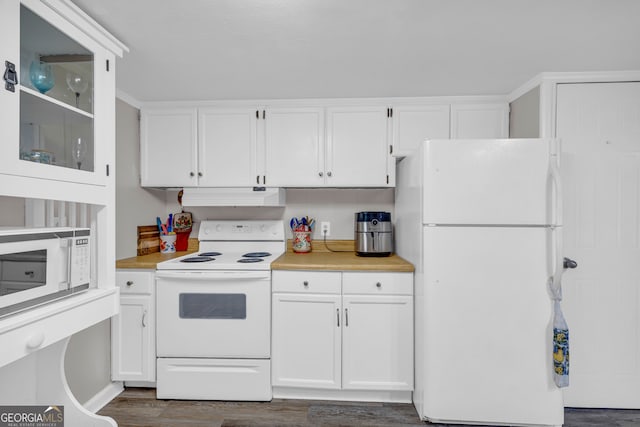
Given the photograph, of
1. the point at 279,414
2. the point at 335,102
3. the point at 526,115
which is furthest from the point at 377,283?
the point at 526,115

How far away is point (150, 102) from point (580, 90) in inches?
117

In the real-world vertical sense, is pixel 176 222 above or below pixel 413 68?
below

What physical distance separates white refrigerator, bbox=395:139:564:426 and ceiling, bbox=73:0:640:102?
0.50 meters

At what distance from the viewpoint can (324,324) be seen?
6.97 feet

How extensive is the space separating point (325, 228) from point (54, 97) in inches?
76.9

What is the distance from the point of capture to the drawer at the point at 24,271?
40.8 inches

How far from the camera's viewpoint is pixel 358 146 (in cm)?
251

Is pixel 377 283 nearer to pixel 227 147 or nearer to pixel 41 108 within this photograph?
pixel 227 147

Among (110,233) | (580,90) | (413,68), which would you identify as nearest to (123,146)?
(110,233)

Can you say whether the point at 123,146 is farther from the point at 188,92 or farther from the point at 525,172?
the point at 525,172

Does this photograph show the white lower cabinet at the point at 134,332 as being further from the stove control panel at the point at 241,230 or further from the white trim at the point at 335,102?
the white trim at the point at 335,102

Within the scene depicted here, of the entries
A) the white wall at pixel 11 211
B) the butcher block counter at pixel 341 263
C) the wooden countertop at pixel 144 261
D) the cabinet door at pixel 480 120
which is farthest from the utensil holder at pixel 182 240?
the cabinet door at pixel 480 120

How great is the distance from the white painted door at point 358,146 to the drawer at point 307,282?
75 centimetres

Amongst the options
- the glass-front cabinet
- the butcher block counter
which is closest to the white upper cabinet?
the butcher block counter
